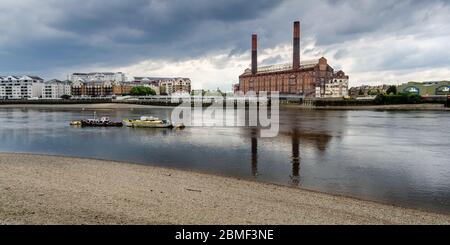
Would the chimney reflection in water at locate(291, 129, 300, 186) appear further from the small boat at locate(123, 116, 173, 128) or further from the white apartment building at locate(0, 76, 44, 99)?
the white apartment building at locate(0, 76, 44, 99)

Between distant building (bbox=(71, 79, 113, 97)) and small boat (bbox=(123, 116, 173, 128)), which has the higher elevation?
distant building (bbox=(71, 79, 113, 97))

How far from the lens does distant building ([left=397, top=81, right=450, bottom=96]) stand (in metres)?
130

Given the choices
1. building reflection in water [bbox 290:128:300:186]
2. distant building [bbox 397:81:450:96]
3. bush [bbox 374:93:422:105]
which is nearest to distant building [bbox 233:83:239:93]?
bush [bbox 374:93:422:105]

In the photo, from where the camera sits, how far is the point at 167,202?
9.93 meters

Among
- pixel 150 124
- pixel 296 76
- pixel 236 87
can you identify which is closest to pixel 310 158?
pixel 150 124

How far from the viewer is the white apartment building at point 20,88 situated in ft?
569

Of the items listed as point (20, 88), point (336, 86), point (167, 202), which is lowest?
point (167, 202)

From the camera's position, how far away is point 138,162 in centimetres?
1941

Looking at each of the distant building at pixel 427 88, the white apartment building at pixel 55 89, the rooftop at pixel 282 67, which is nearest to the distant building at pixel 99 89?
the white apartment building at pixel 55 89

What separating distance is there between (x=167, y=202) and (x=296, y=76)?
11860cm

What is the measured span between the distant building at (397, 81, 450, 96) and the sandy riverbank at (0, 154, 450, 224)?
464 feet

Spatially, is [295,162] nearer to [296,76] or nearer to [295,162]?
[295,162]
